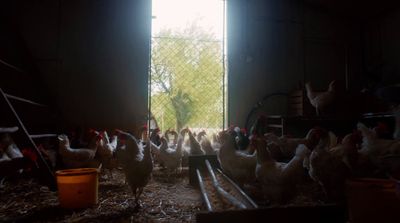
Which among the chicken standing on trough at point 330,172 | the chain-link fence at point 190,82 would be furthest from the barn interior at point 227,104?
the chain-link fence at point 190,82

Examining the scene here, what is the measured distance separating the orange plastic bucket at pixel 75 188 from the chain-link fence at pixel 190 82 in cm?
325

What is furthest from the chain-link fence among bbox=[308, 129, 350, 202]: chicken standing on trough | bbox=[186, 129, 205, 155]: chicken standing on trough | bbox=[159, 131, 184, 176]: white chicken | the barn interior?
bbox=[308, 129, 350, 202]: chicken standing on trough

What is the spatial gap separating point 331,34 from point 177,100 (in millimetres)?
3975

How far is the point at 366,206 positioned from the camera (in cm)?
173

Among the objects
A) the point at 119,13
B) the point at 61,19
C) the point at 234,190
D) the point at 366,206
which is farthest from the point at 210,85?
the point at 366,206

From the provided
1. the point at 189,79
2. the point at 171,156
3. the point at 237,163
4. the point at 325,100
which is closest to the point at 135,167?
the point at 237,163

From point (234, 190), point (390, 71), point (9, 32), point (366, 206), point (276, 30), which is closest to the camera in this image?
point (366, 206)

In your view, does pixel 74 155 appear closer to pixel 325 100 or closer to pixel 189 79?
pixel 189 79

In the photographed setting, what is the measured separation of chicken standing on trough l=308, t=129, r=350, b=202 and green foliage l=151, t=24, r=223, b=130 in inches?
134

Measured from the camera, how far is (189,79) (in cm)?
584

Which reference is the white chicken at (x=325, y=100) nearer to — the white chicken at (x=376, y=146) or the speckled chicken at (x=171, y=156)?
the white chicken at (x=376, y=146)

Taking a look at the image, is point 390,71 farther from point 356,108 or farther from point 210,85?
point 210,85

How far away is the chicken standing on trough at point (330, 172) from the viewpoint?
94.0 inches

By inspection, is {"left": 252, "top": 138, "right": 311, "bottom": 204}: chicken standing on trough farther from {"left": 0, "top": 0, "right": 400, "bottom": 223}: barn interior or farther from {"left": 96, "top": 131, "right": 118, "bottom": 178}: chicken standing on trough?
{"left": 96, "top": 131, "right": 118, "bottom": 178}: chicken standing on trough
